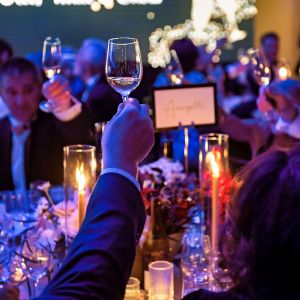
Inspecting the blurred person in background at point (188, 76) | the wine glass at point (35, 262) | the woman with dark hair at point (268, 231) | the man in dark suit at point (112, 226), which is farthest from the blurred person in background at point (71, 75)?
the woman with dark hair at point (268, 231)

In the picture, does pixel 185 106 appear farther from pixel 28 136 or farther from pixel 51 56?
pixel 28 136

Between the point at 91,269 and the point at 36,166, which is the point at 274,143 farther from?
the point at 91,269

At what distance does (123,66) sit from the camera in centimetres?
124

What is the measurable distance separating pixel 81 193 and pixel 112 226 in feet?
2.17

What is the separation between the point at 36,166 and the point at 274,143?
1.20 metres

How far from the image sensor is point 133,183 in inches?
35.6

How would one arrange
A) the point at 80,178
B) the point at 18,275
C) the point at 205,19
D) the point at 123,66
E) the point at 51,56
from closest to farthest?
the point at 123,66
the point at 18,275
the point at 80,178
the point at 51,56
the point at 205,19

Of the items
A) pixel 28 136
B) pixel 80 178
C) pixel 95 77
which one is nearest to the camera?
pixel 80 178

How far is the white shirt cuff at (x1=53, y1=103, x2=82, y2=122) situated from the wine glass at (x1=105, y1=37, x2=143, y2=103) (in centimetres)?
145

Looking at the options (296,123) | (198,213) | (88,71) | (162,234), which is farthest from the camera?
(88,71)

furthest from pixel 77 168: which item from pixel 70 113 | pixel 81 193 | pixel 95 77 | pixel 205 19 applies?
pixel 205 19

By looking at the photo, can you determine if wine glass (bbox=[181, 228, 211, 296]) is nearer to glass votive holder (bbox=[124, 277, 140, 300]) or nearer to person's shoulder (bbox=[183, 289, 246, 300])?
glass votive holder (bbox=[124, 277, 140, 300])

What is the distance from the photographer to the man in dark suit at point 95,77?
374 cm

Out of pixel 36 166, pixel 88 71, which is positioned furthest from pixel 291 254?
pixel 88 71
